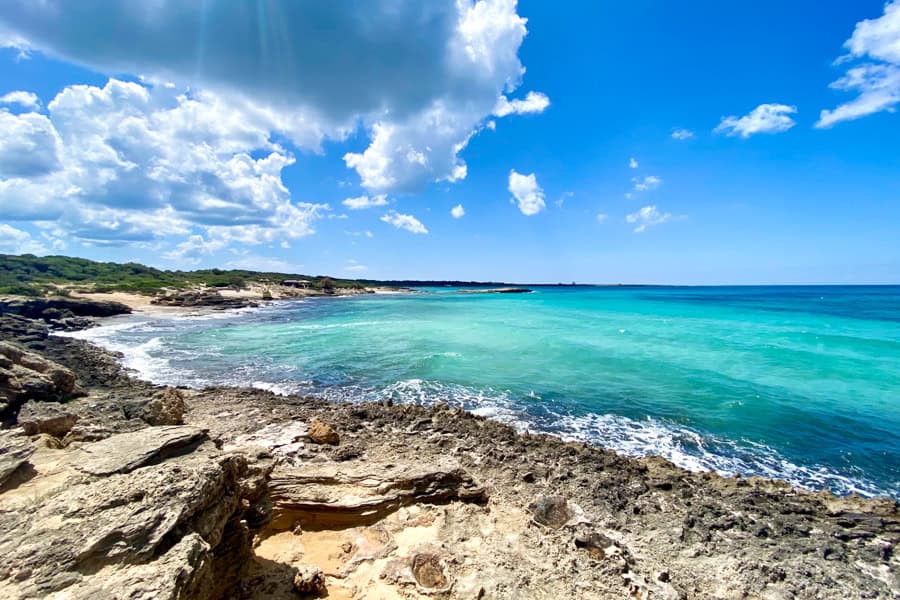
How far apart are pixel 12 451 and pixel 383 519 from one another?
16.7 ft

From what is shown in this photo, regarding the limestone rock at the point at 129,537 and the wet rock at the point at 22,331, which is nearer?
the limestone rock at the point at 129,537

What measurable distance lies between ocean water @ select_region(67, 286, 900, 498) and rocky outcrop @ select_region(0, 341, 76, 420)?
4887 millimetres

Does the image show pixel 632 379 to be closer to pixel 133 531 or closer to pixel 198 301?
pixel 133 531

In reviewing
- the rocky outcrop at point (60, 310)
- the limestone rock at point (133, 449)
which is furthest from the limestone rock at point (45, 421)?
the rocky outcrop at point (60, 310)

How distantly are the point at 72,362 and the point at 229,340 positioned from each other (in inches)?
397

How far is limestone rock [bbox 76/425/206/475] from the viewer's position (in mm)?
4125

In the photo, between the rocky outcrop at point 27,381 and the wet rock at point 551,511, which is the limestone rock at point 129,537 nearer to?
the wet rock at point 551,511

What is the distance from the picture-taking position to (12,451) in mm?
4492

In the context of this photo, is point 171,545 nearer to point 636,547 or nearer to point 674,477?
point 636,547

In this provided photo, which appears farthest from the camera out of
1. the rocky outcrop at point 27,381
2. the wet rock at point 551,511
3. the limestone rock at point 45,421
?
the rocky outcrop at point 27,381

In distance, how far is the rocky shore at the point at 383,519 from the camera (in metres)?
3.41

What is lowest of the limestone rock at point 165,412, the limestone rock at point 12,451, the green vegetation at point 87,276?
the limestone rock at point 165,412

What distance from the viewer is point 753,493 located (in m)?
7.99

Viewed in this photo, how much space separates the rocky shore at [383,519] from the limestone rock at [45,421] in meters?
0.06
